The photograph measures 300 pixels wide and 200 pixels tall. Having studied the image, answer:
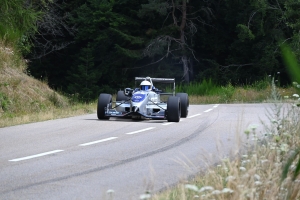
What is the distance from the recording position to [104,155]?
1048 cm

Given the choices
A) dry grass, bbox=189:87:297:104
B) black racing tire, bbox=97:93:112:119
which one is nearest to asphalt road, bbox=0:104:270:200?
black racing tire, bbox=97:93:112:119

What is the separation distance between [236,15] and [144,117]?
32078mm

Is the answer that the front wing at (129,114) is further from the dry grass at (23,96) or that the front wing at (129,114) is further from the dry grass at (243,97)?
the dry grass at (243,97)

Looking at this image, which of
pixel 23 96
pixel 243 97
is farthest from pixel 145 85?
pixel 243 97

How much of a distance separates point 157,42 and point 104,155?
1416 inches

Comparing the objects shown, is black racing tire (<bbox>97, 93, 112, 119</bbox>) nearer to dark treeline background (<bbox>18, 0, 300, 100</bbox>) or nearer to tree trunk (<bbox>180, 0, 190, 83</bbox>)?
dark treeline background (<bbox>18, 0, 300, 100</bbox>)

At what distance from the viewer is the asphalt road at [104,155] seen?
7.46 m

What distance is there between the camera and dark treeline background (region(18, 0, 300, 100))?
150 feet

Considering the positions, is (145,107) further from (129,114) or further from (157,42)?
(157,42)

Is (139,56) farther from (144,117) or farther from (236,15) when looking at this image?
(144,117)

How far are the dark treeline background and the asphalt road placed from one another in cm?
2906

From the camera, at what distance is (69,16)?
49.2 meters

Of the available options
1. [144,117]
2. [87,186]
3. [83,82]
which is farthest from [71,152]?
[83,82]

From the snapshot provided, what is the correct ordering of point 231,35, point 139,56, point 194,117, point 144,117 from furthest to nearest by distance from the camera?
1. point 231,35
2. point 139,56
3. point 194,117
4. point 144,117
